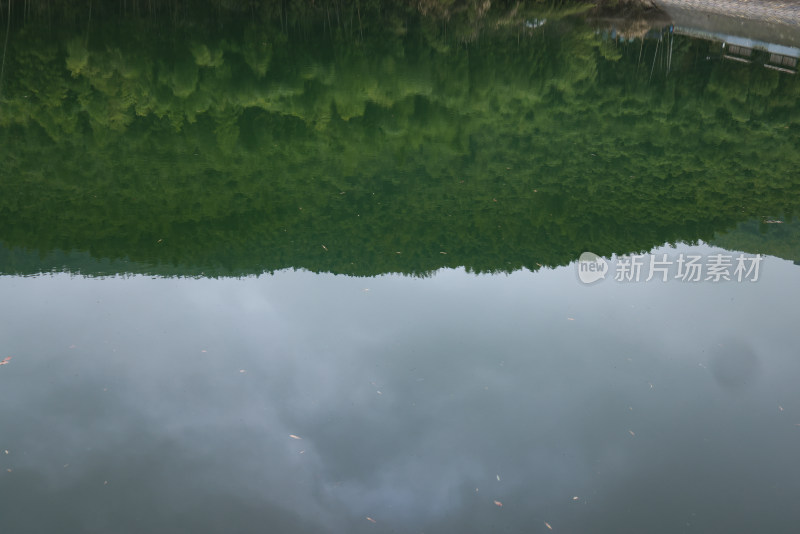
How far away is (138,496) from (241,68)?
14.9 meters

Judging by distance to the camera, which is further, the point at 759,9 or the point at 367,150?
the point at 759,9

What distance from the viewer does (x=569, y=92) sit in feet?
55.9

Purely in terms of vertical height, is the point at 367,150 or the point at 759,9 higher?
the point at 759,9

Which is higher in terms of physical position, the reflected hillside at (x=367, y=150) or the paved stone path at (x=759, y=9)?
the paved stone path at (x=759, y=9)

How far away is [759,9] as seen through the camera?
21547mm

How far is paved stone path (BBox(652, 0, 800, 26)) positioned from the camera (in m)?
20.2

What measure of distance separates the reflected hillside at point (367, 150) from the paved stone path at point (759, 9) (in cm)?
202

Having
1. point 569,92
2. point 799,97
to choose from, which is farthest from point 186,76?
point 799,97

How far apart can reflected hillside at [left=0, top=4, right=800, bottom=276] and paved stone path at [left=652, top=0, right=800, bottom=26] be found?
2020 mm

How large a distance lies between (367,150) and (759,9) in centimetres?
1572

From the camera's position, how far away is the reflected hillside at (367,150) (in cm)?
788

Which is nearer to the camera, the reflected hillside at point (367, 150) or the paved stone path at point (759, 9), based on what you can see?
the reflected hillside at point (367, 150)

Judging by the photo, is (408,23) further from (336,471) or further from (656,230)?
(336,471)

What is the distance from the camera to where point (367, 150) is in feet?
39.0
